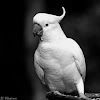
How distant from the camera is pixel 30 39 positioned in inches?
199

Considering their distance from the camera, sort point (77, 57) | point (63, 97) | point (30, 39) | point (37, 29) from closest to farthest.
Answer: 1. point (63, 97)
2. point (37, 29)
3. point (77, 57)
4. point (30, 39)

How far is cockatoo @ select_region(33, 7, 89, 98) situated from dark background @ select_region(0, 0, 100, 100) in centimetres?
178

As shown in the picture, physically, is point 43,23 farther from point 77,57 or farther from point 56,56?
point 77,57

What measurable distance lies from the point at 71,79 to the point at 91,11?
84.6 inches

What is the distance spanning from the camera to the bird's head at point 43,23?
3072 mm

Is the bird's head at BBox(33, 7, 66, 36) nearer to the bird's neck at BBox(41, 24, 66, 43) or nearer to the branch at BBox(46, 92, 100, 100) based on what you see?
the bird's neck at BBox(41, 24, 66, 43)

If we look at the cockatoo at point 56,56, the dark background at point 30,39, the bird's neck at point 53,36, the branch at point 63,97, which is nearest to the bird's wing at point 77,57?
the cockatoo at point 56,56

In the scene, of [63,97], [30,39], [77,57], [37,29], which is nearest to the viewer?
[63,97]

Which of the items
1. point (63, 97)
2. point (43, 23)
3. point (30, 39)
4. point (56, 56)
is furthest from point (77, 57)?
point (30, 39)

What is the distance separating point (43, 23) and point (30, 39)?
1958 mm

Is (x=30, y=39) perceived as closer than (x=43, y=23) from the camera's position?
No

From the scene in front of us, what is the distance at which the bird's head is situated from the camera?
121 inches

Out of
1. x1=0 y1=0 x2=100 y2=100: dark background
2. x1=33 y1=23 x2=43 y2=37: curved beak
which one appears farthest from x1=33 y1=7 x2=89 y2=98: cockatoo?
x1=0 y1=0 x2=100 y2=100: dark background

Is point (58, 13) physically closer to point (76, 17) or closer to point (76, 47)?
point (76, 17)
